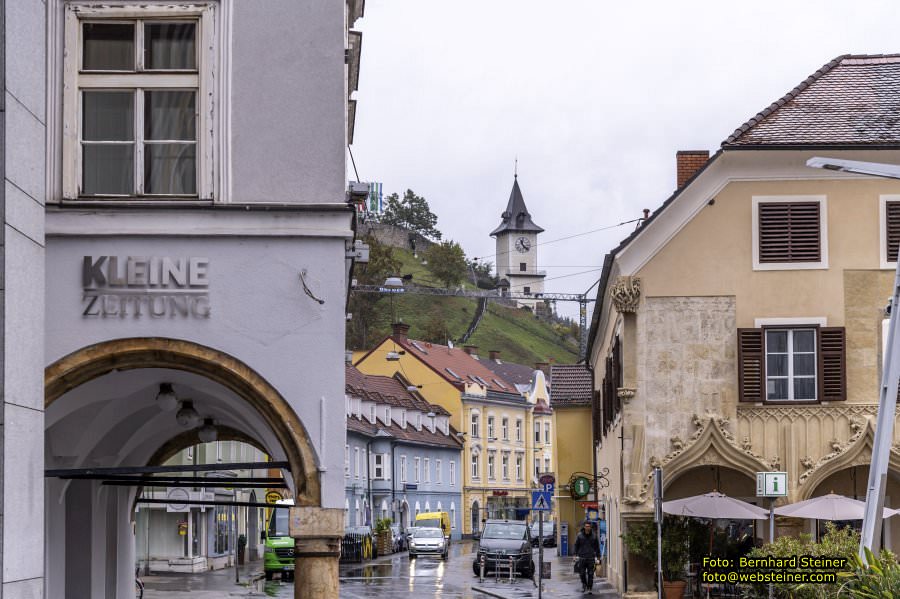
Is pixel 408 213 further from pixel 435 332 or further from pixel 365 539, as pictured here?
pixel 365 539

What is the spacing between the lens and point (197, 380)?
1469 cm

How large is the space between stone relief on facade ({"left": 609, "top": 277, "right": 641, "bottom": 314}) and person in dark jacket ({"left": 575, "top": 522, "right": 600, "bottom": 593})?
10.3 m

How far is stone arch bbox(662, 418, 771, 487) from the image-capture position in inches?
1115

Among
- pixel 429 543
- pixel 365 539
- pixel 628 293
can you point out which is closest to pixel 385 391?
pixel 365 539

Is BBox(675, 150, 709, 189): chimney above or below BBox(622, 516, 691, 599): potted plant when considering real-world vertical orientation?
above

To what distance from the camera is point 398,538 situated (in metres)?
77.9

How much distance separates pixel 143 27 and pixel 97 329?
2.79 meters

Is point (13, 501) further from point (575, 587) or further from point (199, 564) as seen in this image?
point (199, 564)

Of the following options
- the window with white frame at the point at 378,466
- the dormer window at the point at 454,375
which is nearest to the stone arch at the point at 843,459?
the window with white frame at the point at 378,466

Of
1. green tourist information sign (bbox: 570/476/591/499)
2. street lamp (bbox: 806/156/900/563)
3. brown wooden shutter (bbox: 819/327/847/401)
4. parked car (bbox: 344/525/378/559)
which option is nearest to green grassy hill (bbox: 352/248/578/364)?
parked car (bbox: 344/525/378/559)

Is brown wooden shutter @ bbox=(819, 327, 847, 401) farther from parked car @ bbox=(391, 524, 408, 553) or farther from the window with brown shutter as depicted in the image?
parked car @ bbox=(391, 524, 408, 553)

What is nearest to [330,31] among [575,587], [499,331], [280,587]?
[575,587]

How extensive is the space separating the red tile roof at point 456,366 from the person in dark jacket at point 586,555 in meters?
63.4

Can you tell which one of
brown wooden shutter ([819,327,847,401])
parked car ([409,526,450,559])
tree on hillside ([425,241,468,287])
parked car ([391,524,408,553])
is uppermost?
tree on hillside ([425,241,468,287])
